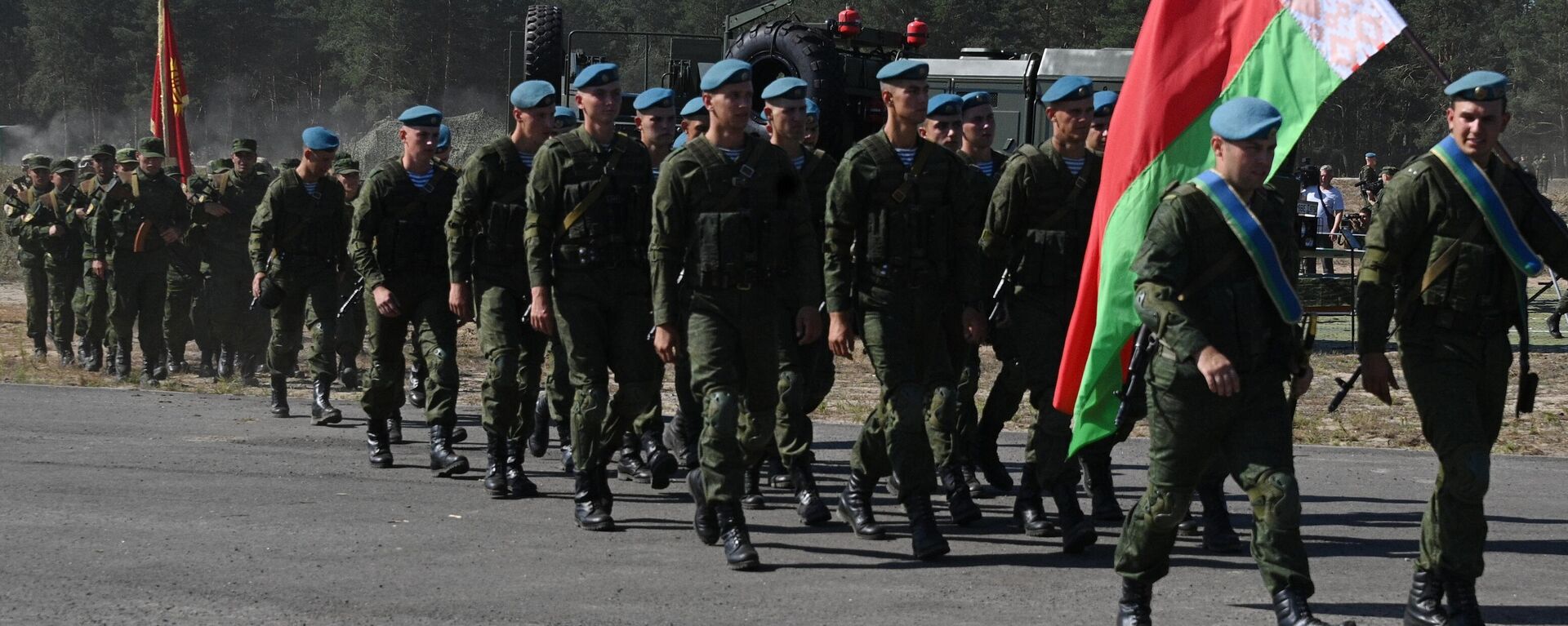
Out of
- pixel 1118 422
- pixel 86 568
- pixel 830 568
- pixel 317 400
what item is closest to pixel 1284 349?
pixel 1118 422

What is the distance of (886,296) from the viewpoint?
24.6 ft

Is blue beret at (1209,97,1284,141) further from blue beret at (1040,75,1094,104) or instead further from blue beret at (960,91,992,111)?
blue beret at (960,91,992,111)

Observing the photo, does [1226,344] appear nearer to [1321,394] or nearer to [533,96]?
[533,96]

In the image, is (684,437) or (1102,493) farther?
(684,437)

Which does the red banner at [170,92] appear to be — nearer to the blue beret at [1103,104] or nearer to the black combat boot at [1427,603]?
the blue beret at [1103,104]

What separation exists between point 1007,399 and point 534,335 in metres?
2.49

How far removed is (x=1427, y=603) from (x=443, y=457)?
5.31m

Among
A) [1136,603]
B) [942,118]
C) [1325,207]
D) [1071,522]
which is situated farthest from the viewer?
[1325,207]

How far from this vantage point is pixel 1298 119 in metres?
6.60

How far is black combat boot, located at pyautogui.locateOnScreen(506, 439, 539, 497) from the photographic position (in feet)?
29.3

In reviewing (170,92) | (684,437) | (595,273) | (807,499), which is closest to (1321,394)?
(684,437)

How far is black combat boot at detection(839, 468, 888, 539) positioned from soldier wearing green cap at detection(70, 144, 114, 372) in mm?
9726

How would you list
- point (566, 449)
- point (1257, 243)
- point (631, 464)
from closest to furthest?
1. point (1257, 243)
2. point (631, 464)
3. point (566, 449)

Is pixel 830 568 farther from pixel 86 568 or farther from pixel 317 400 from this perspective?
pixel 317 400
